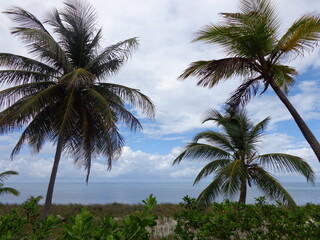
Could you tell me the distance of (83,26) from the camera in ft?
42.7

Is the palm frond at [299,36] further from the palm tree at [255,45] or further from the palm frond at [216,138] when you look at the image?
the palm frond at [216,138]

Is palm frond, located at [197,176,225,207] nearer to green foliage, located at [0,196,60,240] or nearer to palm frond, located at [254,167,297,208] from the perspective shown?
palm frond, located at [254,167,297,208]

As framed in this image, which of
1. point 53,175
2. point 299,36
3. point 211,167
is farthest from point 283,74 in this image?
point 53,175

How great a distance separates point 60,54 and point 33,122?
3617 millimetres

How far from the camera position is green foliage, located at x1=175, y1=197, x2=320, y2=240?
4184 millimetres

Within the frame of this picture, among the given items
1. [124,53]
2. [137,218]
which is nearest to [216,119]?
[124,53]

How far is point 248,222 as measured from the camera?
4609mm

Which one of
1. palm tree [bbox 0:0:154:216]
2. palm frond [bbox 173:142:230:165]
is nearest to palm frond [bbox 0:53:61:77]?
palm tree [bbox 0:0:154:216]

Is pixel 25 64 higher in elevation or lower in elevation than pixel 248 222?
higher

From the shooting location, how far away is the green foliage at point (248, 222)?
13.7 ft

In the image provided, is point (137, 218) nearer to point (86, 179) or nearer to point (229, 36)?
point (229, 36)


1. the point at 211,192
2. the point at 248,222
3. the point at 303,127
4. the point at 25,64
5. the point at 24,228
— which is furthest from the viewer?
the point at 25,64

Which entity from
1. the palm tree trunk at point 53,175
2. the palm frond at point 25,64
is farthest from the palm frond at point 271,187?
the palm frond at point 25,64

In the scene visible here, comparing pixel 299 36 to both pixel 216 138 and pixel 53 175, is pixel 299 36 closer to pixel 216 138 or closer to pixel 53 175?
pixel 216 138
